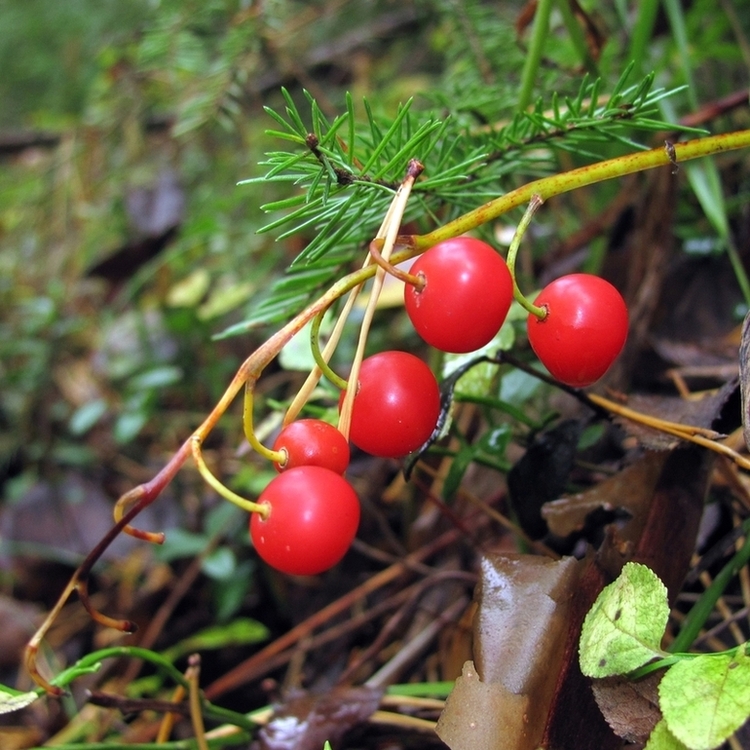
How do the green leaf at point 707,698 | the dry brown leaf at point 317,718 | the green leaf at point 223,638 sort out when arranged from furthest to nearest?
the green leaf at point 223,638 → the dry brown leaf at point 317,718 → the green leaf at point 707,698

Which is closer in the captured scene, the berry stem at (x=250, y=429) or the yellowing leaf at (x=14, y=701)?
the berry stem at (x=250, y=429)

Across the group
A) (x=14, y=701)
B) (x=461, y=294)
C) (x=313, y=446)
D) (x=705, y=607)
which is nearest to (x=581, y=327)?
(x=461, y=294)

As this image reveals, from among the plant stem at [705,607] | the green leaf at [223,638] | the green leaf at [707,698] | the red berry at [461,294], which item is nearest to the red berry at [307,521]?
the red berry at [461,294]

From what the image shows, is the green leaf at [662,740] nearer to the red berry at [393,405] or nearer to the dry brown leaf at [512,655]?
the dry brown leaf at [512,655]

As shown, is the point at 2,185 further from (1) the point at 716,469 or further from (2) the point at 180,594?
(1) the point at 716,469

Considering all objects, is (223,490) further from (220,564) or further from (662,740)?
(220,564)

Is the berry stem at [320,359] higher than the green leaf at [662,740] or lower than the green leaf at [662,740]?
higher
